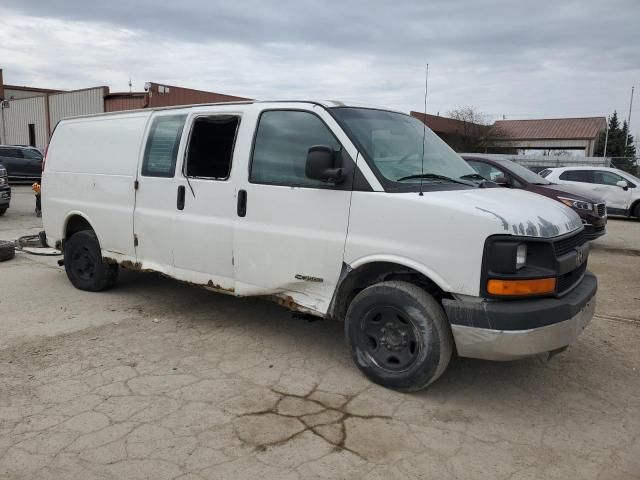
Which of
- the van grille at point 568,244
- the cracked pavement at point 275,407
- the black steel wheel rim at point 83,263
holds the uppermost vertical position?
the van grille at point 568,244

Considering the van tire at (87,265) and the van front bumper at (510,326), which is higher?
the van front bumper at (510,326)

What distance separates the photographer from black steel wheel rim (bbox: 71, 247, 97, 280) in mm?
6238

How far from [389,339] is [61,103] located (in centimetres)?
3418

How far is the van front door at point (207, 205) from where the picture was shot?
4668 millimetres

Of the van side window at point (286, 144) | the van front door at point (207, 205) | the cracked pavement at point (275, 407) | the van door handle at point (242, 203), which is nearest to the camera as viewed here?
the cracked pavement at point (275, 407)

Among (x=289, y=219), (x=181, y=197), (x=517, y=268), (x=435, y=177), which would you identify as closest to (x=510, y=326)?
(x=517, y=268)

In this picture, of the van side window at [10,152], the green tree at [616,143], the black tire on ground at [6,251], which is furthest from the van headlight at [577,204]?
the green tree at [616,143]

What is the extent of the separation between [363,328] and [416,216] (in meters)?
0.91

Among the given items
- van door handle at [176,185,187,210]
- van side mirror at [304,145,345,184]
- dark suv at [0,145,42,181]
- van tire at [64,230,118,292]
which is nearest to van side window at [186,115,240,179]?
van door handle at [176,185,187,210]

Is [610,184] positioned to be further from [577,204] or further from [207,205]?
[207,205]

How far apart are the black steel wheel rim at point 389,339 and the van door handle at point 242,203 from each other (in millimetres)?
1379

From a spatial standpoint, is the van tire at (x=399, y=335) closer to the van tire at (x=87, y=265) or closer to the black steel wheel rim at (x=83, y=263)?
the van tire at (x=87, y=265)

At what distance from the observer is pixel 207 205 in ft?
15.6

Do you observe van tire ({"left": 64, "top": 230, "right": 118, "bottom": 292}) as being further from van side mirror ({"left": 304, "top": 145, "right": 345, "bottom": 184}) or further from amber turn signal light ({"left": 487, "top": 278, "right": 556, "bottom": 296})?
amber turn signal light ({"left": 487, "top": 278, "right": 556, "bottom": 296})
